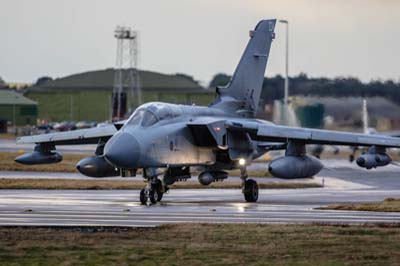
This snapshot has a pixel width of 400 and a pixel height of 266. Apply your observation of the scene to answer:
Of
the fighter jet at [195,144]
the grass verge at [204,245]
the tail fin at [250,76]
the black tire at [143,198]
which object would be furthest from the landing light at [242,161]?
the grass verge at [204,245]

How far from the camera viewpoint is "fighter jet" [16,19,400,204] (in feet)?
96.5

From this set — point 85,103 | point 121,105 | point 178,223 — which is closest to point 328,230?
point 178,223

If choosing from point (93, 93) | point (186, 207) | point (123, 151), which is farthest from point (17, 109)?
point (186, 207)

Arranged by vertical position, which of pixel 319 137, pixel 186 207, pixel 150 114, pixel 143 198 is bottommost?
pixel 186 207

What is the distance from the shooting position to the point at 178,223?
2194 centimetres

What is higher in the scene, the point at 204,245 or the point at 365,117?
the point at 365,117

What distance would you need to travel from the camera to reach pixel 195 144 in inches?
1251

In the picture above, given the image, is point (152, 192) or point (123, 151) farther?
point (152, 192)

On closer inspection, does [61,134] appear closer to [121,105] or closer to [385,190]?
[385,190]

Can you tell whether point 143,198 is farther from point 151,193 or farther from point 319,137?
point 319,137

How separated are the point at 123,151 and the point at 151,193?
6.78ft

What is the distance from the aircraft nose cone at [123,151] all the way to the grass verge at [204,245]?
23.3 feet

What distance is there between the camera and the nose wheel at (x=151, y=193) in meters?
29.5

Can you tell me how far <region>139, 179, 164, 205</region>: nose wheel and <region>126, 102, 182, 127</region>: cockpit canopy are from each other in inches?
67.9
